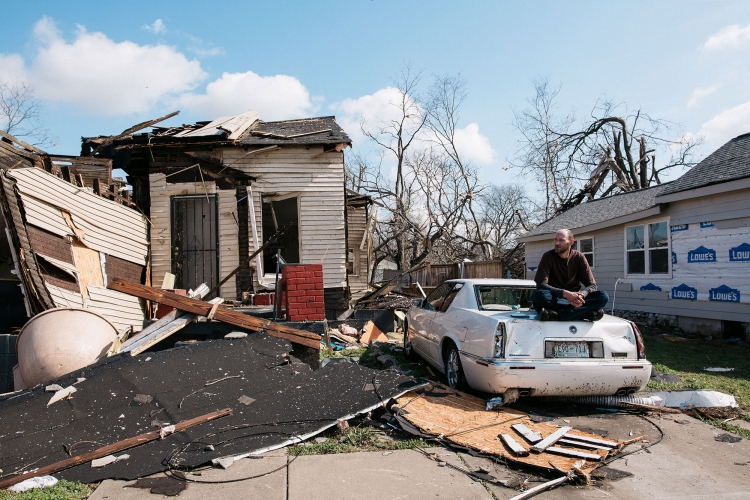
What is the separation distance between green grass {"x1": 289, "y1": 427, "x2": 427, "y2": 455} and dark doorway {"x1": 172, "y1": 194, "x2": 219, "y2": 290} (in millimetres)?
8191

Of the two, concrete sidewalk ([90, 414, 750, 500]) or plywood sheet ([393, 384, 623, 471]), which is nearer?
concrete sidewalk ([90, 414, 750, 500])

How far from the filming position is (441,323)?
19.7ft

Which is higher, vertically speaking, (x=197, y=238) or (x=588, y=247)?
(x=197, y=238)

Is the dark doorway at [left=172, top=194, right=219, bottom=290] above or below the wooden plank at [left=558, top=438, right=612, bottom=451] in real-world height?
above

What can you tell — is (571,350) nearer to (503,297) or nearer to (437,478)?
(503,297)

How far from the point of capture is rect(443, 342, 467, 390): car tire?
5266 millimetres

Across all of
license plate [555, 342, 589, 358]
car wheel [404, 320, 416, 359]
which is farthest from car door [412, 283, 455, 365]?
license plate [555, 342, 589, 358]

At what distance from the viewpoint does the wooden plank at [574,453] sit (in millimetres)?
3502

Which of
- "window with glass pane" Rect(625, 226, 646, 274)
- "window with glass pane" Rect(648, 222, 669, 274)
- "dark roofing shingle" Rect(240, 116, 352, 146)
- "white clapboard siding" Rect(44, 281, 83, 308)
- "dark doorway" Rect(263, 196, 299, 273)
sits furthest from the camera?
"dark doorway" Rect(263, 196, 299, 273)

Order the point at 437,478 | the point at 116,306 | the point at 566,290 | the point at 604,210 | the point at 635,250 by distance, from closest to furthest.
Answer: the point at 437,478 < the point at 566,290 < the point at 116,306 < the point at 635,250 < the point at 604,210

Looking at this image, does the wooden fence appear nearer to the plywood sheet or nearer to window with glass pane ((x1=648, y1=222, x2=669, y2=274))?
window with glass pane ((x1=648, y1=222, x2=669, y2=274))

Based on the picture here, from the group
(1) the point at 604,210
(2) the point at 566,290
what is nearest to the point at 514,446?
(2) the point at 566,290

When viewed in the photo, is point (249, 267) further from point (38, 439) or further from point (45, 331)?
point (38, 439)

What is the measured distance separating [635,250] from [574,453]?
1020 centimetres
